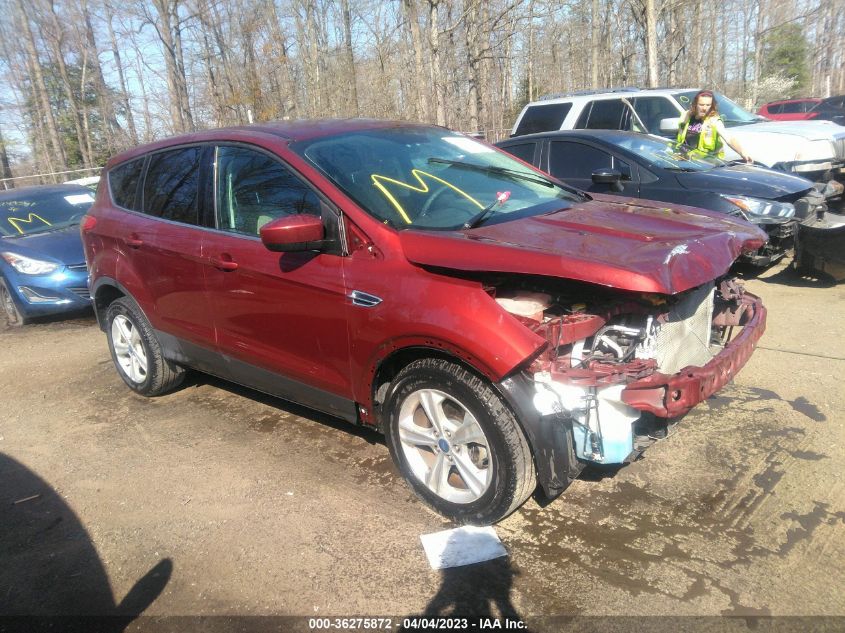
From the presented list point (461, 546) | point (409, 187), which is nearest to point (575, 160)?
point (409, 187)

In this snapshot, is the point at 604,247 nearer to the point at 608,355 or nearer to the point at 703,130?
the point at 608,355

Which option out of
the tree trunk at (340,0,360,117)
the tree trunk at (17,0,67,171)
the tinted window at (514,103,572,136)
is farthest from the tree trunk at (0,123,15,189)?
the tinted window at (514,103,572,136)

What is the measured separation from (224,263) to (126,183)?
1599 mm

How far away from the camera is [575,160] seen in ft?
23.5

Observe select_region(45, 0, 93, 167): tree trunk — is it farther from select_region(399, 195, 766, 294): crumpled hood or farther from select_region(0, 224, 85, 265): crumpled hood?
select_region(399, 195, 766, 294): crumpled hood

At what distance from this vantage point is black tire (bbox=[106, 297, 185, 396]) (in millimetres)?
4703

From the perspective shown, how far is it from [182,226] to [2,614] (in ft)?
7.42

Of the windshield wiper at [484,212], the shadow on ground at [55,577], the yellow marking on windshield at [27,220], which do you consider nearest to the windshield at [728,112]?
the windshield wiper at [484,212]

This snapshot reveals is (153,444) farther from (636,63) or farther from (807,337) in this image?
(636,63)

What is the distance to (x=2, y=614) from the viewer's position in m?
2.76

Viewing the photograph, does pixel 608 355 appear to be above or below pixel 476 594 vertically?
above

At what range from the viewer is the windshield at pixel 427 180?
10.7 ft

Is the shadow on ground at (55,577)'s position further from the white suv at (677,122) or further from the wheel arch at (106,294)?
the white suv at (677,122)

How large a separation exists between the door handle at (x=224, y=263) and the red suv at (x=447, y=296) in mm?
20
